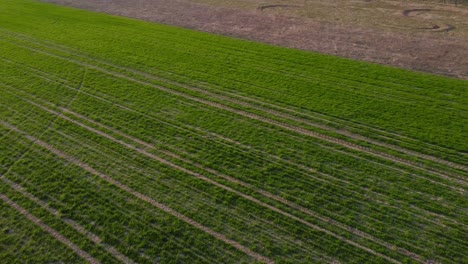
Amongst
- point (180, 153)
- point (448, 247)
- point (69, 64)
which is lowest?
point (448, 247)

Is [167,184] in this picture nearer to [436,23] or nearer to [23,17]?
[436,23]

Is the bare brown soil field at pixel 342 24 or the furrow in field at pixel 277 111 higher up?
the bare brown soil field at pixel 342 24

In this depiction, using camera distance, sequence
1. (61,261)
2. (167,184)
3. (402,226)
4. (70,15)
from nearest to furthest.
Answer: (61,261)
(402,226)
(167,184)
(70,15)

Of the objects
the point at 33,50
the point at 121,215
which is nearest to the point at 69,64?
the point at 33,50

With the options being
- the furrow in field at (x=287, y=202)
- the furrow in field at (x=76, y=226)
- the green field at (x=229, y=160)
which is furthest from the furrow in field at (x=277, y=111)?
the furrow in field at (x=76, y=226)

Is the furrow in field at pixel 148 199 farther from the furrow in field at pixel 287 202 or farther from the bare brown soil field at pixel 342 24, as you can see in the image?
the bare brown soil field at pixel 342 24

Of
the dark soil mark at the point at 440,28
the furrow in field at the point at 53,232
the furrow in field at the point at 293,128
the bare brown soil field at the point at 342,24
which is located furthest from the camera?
the dark soil mark at the point at 440,28

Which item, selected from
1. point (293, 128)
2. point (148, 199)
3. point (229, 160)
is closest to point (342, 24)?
point (293, 128)
